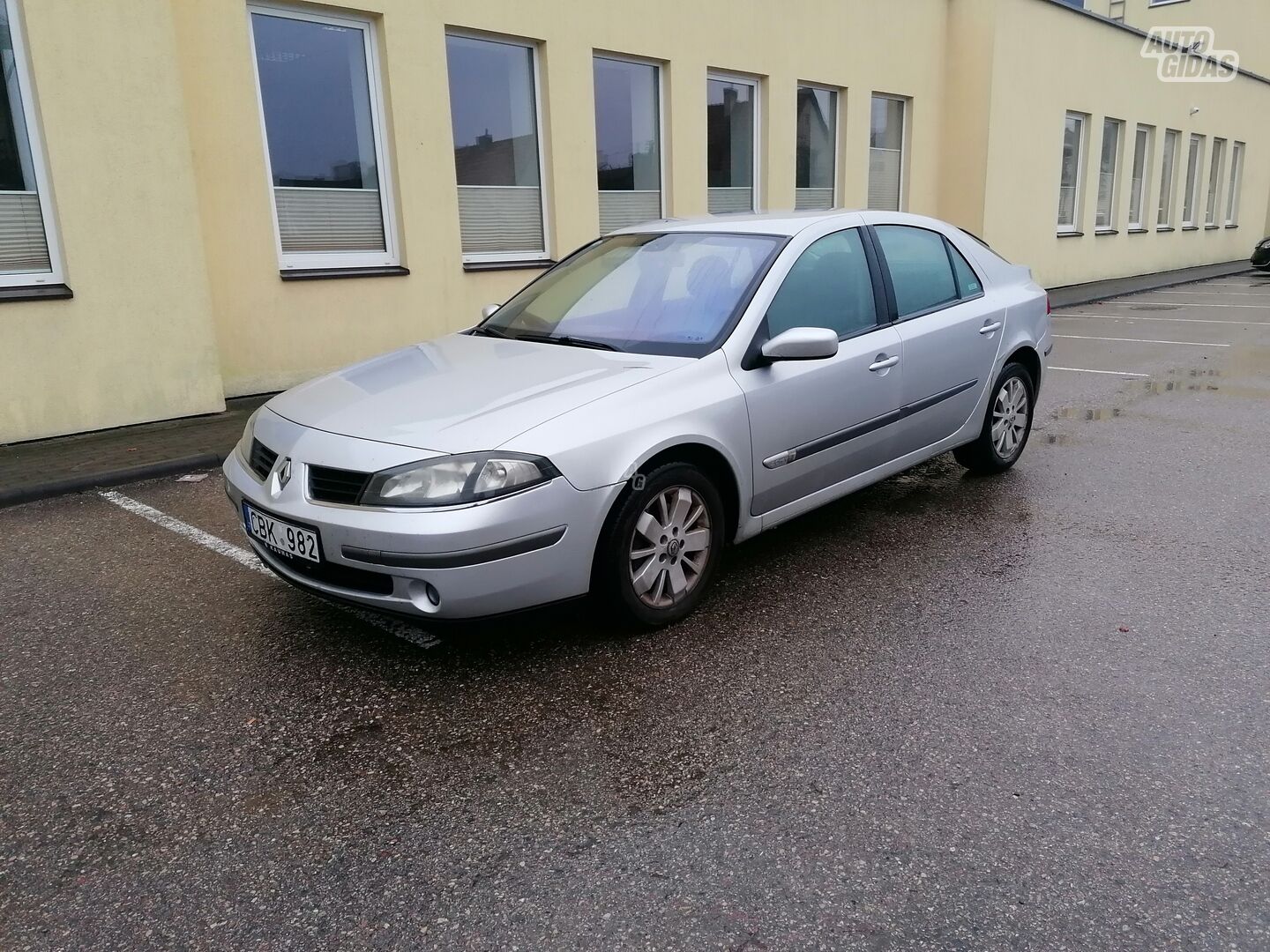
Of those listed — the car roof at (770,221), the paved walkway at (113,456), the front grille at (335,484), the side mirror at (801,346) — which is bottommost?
the paved walkway at (113,456)

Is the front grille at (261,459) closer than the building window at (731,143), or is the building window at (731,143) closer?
the front grille at (261,459)

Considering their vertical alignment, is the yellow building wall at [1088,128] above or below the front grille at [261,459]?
above

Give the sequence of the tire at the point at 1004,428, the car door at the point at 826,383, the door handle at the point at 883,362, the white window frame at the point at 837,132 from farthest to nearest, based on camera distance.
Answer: the white window frame at the point at 837,132 → the tire at the point at 1004,428 → the door handle at the point at 883,362 → the car door at the point at 826,383

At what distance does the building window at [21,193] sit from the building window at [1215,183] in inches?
1069

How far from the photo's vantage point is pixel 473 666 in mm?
3580

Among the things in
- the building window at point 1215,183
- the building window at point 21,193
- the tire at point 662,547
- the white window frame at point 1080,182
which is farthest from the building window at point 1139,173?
the tire at point 662,547

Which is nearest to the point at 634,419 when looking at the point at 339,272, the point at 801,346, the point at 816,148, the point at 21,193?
the point at 801,346

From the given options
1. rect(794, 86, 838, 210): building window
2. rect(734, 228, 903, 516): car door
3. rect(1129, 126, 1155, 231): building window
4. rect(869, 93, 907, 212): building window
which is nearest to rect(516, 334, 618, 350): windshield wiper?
A: rect(734, 228, 903, 516): car door

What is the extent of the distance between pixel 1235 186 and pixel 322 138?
27351 millimetres

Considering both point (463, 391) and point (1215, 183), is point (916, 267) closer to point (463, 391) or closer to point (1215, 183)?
point (463, 391)

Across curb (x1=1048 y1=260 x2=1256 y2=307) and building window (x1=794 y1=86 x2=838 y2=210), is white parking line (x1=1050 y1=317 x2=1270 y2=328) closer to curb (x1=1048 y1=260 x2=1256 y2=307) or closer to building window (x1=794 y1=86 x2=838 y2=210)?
curb (x1=1048 y1=260 x2=1256 y2=307)

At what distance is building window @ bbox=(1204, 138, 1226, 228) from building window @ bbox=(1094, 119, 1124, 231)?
6.77m

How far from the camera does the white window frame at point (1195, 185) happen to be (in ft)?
79.5

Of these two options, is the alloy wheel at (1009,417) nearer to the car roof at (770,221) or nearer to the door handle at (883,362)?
the car roof at (770,221)
